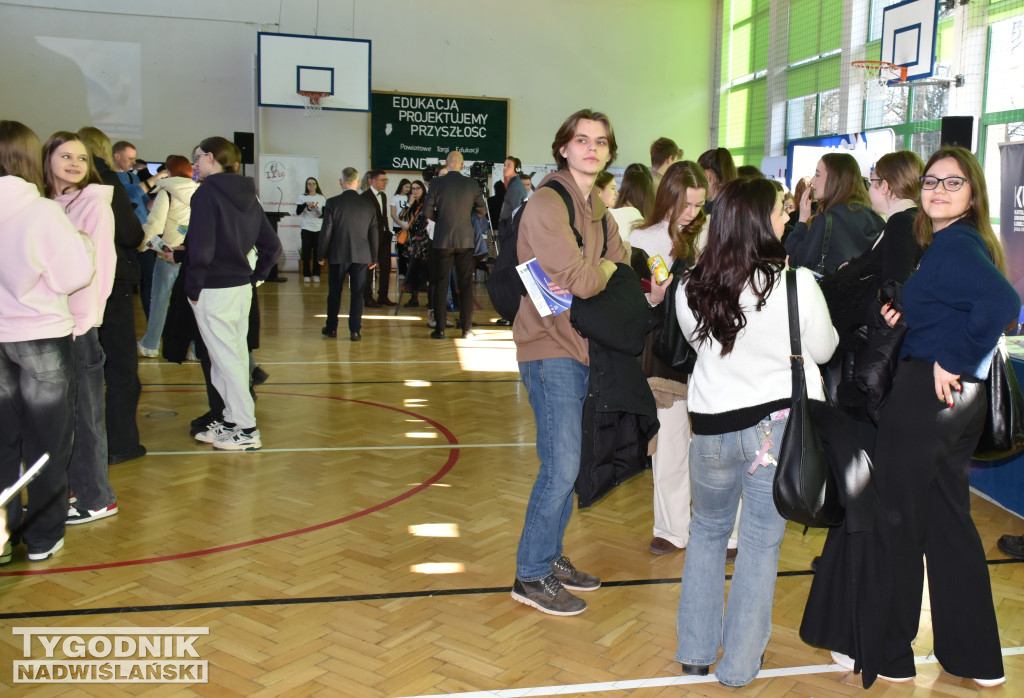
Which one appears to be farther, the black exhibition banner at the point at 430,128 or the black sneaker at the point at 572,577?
the black exhibition banner at the point at 430,128

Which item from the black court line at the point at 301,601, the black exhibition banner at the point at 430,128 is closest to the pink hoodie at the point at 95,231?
the black court line at the point at 301,601

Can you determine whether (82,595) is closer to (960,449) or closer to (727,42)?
(960,449)

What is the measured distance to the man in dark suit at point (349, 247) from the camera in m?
8.35

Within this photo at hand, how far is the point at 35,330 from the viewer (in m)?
2.96

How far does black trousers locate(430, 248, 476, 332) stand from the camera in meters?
8.35

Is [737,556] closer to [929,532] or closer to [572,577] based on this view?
[929,532]

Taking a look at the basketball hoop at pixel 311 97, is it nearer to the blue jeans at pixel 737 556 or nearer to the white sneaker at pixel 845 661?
the blue jeans at pixel 737 556

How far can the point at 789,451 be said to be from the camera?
6.98ft

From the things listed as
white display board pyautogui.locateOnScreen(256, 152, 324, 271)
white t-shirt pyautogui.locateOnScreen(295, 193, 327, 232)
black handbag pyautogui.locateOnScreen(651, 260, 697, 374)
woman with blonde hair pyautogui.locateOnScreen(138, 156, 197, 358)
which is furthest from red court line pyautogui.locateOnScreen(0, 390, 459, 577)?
white display board pyautogui.locateOnScreen(256, 152, 324, 271)

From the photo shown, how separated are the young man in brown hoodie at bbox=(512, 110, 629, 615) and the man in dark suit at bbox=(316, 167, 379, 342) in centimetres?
579

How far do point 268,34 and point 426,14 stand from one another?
2856 mm

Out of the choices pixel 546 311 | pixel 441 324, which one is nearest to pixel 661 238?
pixel 546 311

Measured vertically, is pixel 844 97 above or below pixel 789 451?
above

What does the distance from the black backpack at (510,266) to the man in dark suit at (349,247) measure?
576 centimetres
